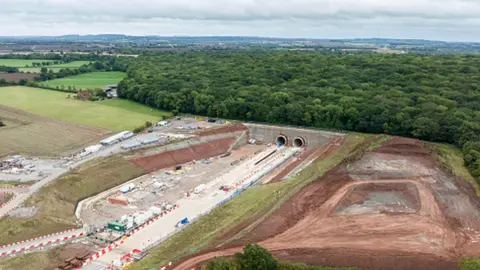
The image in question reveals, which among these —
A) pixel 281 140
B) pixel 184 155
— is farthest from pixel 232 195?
pixel 281 140

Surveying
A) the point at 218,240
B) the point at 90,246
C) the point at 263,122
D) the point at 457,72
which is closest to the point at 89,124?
the point at 263,122

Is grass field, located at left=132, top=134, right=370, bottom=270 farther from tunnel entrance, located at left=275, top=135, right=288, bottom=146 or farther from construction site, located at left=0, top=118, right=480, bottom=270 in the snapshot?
tunnel entrance, located at left=275, top=135, right=288, bottom=146

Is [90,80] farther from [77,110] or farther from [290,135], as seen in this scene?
[290,135]

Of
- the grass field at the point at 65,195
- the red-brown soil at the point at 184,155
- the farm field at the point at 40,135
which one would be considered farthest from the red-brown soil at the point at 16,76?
the grass field at the point at 65,195

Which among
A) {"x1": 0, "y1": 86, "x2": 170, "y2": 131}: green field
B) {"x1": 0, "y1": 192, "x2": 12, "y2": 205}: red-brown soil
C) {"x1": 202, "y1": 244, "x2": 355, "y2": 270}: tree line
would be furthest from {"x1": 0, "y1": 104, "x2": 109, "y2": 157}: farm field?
{"x1": 202, "y1": 244, "x2": 355, "y2": 270}: tree line

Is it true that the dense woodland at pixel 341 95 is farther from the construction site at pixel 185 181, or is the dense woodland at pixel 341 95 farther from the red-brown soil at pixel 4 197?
the red-brown soil at pixel 4 197
